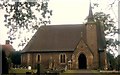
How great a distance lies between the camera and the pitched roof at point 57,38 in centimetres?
5528

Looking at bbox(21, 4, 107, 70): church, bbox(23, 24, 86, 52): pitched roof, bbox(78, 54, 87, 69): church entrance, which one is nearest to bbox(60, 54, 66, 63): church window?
bbox(21, 4, 107, 70): church

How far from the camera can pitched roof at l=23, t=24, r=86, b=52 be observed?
55.3 metres

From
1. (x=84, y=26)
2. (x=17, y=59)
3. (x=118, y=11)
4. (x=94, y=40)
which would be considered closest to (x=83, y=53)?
(x=94, y=40)

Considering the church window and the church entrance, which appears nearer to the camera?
the church entrance

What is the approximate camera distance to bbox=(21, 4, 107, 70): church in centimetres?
5231

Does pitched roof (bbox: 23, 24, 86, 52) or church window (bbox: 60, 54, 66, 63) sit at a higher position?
pitched roof (bbox: 23, 24, 86, 52)

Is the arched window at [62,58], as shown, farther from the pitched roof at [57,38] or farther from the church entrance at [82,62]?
the church entrance at [82,62]

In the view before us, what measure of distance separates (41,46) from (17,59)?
329 inches

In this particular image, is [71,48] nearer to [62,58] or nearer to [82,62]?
[62,58]

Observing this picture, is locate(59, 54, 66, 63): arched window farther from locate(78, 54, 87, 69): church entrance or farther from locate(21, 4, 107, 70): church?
locate(78, 54, 87, 69): church entrance

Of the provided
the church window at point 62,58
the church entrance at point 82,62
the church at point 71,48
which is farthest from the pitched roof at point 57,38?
the church entrance at point 82,62

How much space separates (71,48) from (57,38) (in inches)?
170

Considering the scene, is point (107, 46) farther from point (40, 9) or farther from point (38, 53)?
point (40, 9)

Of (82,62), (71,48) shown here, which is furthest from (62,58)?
(82,62)
